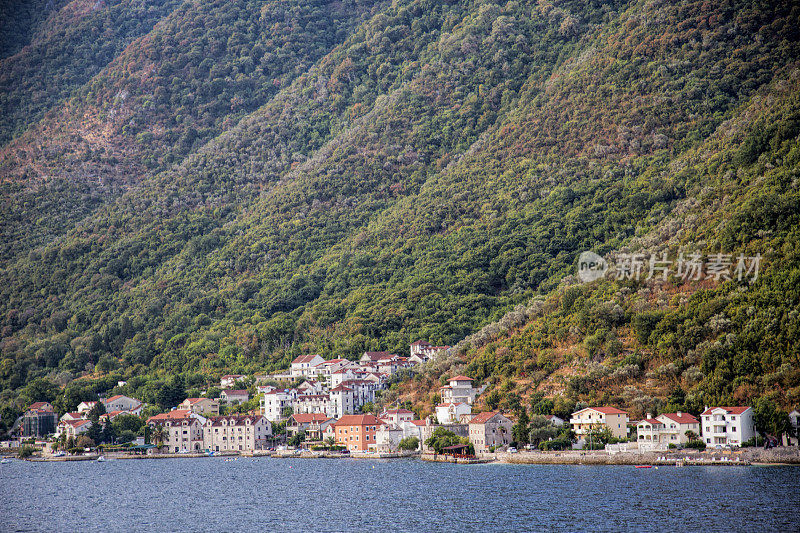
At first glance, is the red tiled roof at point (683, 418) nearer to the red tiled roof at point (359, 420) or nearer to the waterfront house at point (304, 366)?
the red tiled roof at point (359, 420)

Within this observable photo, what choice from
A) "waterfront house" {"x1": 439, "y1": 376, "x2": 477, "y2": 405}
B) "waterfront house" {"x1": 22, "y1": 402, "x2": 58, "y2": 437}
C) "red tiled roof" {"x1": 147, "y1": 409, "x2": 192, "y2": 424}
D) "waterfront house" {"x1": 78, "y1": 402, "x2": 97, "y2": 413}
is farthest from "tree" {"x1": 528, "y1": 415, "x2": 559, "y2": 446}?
"waterfront house" {"x1": 22, "y1": 402, "x2": 58, "y2": 437}

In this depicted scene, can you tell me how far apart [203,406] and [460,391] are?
122 feet

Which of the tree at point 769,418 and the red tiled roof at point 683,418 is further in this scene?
the red tiled roof at point 683,418

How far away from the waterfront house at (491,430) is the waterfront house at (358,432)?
616 inches

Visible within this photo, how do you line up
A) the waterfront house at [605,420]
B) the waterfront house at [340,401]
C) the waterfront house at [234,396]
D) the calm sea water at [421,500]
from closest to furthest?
the calm sea water at [421,500] < the waterfront house at [605,420] < the waterfront house at [340,401] < the waterfront house at [234,396]

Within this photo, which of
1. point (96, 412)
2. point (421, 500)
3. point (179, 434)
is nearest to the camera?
point (421, 500)

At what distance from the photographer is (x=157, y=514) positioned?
6394cm

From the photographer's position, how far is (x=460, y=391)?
328ft

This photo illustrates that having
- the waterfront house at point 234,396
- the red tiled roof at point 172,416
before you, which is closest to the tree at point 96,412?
the red tiled roof at point 172,416

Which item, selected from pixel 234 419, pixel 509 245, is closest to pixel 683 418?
pixel 234 419

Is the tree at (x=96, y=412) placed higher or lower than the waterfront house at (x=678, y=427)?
higher

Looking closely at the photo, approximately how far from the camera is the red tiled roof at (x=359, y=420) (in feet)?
337

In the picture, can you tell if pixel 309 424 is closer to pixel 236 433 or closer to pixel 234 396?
pixel 236 433

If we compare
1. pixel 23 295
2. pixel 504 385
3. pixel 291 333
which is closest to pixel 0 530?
pixel 504 385
